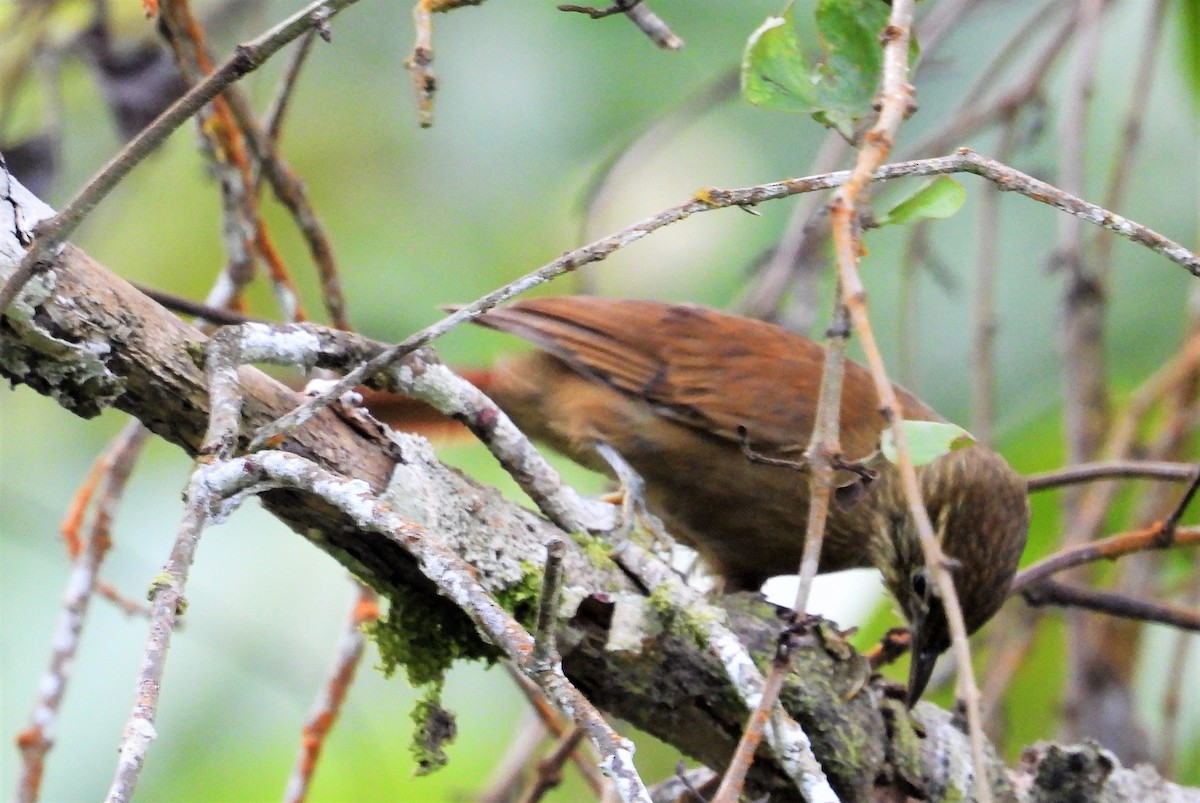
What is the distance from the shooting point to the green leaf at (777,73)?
1.84 m

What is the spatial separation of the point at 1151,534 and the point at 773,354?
1.06 meters

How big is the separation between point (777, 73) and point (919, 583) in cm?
157

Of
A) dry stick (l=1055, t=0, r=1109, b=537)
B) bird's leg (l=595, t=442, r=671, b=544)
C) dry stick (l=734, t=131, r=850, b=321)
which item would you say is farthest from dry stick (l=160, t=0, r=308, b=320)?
dry stick (l=1055, t=0, r=1109, b=537)

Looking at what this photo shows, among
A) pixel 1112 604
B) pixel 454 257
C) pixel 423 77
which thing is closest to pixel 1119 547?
pixel 1112 604

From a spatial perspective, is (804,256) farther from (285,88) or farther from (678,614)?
(678,614)

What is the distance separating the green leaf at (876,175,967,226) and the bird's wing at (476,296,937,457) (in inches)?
60.2

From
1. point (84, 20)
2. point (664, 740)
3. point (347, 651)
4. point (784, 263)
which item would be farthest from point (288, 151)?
point (664, 740)

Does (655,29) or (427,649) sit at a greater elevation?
(655,29)

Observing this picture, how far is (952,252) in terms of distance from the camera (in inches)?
202

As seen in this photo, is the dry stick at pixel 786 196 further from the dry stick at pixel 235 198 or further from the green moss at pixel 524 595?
the dry stick at pixel 235 198

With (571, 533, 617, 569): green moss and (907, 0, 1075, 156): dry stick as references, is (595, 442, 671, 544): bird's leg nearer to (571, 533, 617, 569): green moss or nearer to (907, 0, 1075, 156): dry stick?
(571, 533, 617, 569): green moss

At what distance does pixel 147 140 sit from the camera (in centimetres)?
152

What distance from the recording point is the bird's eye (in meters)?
3.02

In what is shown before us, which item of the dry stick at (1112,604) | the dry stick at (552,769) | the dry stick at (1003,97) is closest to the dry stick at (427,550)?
the dry stick at (552,769)
